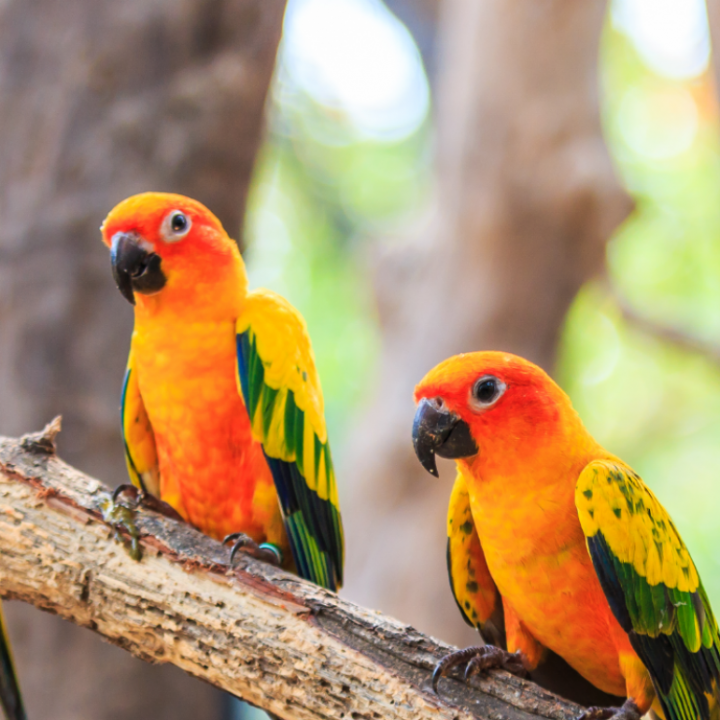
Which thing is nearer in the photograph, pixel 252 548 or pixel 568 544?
pixel 568 544

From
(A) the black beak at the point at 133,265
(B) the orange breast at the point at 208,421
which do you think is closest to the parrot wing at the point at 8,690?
(B) the orange breast at the point at 208,421

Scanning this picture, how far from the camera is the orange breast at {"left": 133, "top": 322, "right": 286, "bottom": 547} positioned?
79.4 inches

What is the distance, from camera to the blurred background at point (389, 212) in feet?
11.4

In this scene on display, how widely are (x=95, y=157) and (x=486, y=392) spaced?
2702 mm

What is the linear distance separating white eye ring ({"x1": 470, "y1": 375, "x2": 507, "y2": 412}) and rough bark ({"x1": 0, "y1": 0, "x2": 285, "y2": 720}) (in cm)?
234

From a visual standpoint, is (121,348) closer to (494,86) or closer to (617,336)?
(494,86)

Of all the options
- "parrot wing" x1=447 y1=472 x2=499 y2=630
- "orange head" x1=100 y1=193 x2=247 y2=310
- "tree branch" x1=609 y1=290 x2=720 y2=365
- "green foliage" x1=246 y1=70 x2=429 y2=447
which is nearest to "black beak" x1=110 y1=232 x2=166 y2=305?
"orange head" x1=100 y1=193 x2=247 y2=310

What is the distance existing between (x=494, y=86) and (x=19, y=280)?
322 cm

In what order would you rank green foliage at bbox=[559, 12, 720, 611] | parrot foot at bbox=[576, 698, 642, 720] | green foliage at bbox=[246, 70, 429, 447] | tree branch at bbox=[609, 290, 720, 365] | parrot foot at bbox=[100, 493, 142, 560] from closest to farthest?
parrot foot at bbox=[576, 698, 642, 720], parrot foot at bbox=[100, 493, 142, 560], tree branch at bbox=[609, 290, 720, 365], green foliage at bbox=[559, 12, 720, 611], green foliage at bbox=[246, 70, 429, 447]

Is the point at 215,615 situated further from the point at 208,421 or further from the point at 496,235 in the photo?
the point at 496,235

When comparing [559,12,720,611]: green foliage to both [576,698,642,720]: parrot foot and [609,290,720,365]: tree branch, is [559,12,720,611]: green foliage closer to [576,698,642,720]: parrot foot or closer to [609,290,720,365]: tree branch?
[609,290,720,365]: tree branch

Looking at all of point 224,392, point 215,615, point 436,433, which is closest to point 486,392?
point 436,433

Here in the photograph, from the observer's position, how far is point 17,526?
187cm

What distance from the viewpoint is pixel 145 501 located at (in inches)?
80.4
